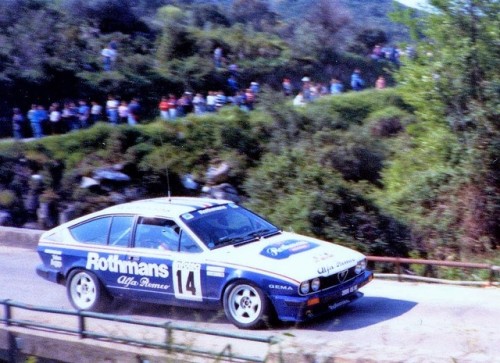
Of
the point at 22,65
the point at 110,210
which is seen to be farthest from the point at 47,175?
the point at 110,210

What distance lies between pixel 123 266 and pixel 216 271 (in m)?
1.48

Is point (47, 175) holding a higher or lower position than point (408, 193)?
lower

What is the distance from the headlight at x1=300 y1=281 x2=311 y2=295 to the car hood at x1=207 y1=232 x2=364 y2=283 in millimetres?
53

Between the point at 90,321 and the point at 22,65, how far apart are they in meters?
26.5

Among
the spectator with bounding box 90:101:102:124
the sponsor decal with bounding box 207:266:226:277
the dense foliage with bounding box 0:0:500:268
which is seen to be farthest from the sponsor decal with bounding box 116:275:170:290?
the spectator with bounding box 90:101:102:124

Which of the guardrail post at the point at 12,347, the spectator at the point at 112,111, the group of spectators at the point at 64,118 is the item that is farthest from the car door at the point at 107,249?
the spectator at the point at 112,111

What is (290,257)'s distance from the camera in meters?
9.49

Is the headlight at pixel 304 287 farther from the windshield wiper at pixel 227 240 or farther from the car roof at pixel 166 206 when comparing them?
the car roof at pixel 166 206

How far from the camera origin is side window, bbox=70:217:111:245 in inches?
424

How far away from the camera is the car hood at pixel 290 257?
30.3 feet

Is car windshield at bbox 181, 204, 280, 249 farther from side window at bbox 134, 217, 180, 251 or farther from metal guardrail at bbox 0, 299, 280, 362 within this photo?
metal guardrail at bbox 0, 299, 280, 362

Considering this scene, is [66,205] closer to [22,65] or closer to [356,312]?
[22,65]

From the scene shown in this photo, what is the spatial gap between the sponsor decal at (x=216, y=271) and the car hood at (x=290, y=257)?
0.28 feet

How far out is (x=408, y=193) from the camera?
2028cm
